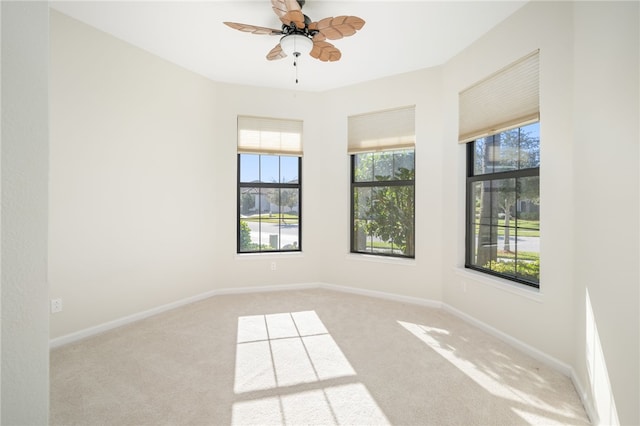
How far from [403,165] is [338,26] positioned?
2.14 m

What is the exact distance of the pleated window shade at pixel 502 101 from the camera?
8.89ft

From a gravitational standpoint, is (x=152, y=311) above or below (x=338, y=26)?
below

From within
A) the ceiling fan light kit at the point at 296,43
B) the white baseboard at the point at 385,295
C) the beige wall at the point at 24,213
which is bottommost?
the white baseboard at the point at 385,295

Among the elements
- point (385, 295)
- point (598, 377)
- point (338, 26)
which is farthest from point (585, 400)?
point (338, 26)

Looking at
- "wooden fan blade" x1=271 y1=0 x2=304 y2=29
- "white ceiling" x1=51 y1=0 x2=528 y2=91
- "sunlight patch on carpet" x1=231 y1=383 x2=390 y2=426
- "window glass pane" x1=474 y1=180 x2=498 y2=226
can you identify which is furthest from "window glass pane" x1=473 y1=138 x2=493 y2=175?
"sunlight patch on carpet" x1=231 y1=383 x2=390 y2=426

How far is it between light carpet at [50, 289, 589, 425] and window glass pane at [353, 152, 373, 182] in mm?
1899

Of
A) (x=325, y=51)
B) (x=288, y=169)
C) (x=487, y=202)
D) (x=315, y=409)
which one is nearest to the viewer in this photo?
(x=315, y=409)

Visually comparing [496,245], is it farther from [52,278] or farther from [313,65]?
[52,278]

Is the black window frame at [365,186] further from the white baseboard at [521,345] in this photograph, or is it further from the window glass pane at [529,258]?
the window glass pane at [529,258]

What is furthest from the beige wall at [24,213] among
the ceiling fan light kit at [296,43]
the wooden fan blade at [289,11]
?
the ceiling fan light kit at [296,43]

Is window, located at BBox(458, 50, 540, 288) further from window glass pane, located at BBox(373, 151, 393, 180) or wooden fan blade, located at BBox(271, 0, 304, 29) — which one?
wooden fan blade, located at BBox(271, 0, 304, 29)

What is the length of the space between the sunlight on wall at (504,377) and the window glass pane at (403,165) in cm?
A: 195

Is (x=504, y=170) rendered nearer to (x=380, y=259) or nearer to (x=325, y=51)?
(x=380, y=259)

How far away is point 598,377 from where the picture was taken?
5.91 feet
